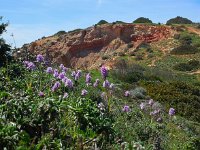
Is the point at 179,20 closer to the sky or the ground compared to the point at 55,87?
closer to the sky

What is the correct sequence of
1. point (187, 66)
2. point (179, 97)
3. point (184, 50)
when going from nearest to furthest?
1. point (179, 97)
2. point (187, 66)
3. point (184, 50)

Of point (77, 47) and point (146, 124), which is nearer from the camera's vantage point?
point (146, 124)

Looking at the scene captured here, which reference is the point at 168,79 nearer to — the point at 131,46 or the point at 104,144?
the point at 131,46

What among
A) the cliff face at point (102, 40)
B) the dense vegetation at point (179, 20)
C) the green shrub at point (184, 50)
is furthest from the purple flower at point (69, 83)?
the dense vegetation at point (179, 20)

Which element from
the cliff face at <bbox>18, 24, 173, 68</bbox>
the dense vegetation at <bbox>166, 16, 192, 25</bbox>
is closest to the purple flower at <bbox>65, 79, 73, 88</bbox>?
the cliff face at <bbox>18, 24, 173, 68</bbox>

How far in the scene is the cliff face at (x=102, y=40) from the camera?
2144 inches

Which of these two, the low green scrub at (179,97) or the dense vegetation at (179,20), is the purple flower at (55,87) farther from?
the dense vegetation at (179,20)

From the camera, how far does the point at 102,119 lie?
5191 mm

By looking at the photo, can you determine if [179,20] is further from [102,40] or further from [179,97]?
[179,97]

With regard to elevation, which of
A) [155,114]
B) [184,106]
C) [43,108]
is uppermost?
[43,108]

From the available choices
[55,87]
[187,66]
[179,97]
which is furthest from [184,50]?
[55,87]

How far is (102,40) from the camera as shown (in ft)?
182

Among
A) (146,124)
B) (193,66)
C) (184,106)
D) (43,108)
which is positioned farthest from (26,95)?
(193,66)

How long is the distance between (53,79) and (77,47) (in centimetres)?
4943
